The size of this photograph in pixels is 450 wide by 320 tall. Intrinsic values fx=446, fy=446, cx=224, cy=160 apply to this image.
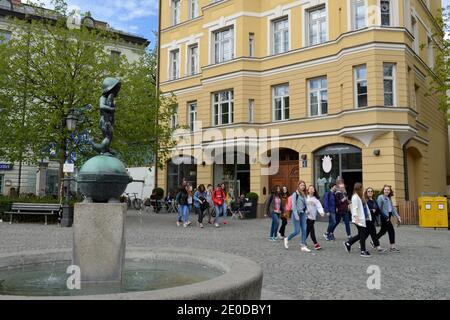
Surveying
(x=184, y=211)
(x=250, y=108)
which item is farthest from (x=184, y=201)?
(x=250, y=108)

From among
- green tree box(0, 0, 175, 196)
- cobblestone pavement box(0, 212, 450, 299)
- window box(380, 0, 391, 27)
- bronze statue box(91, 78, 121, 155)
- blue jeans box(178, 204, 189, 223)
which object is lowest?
cobblestone pavement box(0, 212, 450, 299)

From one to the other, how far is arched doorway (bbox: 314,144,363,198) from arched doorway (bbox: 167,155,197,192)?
8.80 m

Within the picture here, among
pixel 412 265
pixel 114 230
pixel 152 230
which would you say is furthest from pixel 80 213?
pixel 152 230

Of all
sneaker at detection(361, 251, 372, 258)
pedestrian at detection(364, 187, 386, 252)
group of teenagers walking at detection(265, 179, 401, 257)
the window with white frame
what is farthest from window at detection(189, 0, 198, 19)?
sneaker at detection(361, 251, 372, 258)

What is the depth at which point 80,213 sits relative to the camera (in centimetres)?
586

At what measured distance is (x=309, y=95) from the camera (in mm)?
24062

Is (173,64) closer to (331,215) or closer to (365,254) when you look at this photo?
(331,215)

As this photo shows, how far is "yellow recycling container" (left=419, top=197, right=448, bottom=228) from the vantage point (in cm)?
1830

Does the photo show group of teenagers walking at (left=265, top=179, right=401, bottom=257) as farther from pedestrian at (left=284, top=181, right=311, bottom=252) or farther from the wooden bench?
the wooden bench

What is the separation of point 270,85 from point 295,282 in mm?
19108

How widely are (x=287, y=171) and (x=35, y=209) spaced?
12966 mm

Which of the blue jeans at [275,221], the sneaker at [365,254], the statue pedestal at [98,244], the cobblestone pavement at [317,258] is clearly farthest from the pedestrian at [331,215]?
the statue pedestal at [98,244]

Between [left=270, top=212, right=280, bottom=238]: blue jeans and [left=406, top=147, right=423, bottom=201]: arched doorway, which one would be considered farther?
[left=406, top=147, right=423, bottom=201]: arched doorway

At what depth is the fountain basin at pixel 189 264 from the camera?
3875 mm
